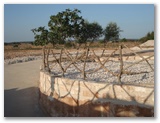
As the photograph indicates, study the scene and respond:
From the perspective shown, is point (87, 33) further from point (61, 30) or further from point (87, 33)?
point (61, 30)

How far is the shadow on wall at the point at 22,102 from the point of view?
5199mm

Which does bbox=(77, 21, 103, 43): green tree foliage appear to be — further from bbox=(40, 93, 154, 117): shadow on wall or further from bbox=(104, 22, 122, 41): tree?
bbox=(40, 93, 154, 117): shadow on wall

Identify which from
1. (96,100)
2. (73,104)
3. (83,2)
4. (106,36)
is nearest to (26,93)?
(73,104)

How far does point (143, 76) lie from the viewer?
5.42 meters

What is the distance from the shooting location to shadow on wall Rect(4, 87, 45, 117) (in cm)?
520

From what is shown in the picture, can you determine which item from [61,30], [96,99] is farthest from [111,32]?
[96,99]

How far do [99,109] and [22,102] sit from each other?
260 cm

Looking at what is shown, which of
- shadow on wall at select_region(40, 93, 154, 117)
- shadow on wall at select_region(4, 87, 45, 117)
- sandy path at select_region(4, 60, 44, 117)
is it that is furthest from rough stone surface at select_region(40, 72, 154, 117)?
sandy path at select_region(4, 60, 44, 117)

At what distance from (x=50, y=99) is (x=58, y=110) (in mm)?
377

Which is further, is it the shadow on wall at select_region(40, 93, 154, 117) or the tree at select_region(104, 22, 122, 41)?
the tree at select_region(104, 22, 122, 41)

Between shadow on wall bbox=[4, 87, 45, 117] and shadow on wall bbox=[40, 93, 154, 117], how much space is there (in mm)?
436

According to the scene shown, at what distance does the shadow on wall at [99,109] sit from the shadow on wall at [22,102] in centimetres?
44

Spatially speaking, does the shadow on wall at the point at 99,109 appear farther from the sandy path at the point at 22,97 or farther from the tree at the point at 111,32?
the tree at the point at 111,32

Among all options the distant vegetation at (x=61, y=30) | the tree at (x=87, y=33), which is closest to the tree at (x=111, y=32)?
the tree at (x=87, y=33)
